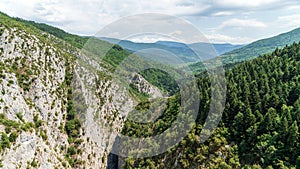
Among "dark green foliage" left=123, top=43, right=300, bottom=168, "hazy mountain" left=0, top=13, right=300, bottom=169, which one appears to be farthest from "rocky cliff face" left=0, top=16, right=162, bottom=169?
"dark green foliage" left=123, top=43, right=300, bottom=168

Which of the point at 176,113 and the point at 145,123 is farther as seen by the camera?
the point at 145,123

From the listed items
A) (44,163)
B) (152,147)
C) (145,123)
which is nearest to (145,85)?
(145,123)

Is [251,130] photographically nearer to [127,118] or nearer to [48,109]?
[127,118]

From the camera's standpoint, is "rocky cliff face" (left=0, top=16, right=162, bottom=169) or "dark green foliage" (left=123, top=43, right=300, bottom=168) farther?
"rocky cliff face" (left=0, top=16, right=162, bottom=169)

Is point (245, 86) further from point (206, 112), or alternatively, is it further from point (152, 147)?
point (152, 147)

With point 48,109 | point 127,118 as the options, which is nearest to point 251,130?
point 127,118

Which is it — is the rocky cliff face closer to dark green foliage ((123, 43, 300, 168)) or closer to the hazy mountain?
the hazy mountain

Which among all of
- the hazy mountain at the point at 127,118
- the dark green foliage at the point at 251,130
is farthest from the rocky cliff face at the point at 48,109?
the dark green foliage at the point at 251,130

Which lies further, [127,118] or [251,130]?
[127,118]
